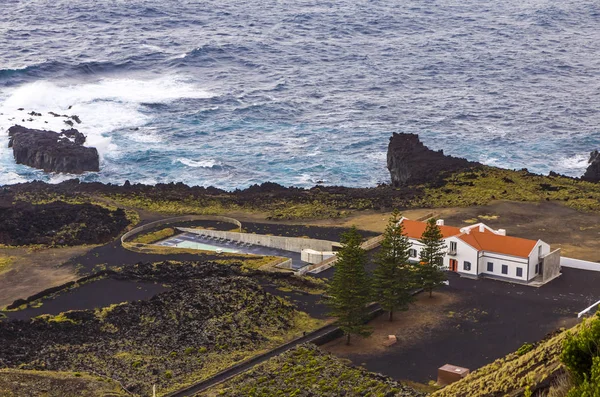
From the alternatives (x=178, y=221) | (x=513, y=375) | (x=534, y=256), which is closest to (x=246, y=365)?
(x=513, y=375)

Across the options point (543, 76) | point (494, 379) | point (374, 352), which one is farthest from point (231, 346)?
point (543, 76)

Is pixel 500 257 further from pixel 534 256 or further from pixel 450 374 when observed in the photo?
pixel 450 374

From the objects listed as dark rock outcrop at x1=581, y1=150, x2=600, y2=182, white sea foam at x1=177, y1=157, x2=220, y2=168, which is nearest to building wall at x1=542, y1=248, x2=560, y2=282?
dark rock outcrop at x1=581, y1=150, x2=600, y2=182

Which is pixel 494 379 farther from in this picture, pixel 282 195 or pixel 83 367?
pixel 282 195

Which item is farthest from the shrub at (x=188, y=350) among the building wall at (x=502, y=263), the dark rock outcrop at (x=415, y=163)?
the dark rock outcrop at (x=415, y=163)

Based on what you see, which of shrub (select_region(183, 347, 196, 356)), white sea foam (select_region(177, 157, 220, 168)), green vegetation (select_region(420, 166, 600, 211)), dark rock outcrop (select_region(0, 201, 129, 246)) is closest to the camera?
shrub (select_region(183, 347, 196, 356))

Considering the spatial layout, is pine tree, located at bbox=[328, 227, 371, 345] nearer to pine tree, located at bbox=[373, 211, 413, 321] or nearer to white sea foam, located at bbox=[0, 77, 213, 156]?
pine tree, located at bbox=[373, 211, 413, 321]

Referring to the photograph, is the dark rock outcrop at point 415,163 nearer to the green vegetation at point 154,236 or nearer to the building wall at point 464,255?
the green vegetation at point 154,236
